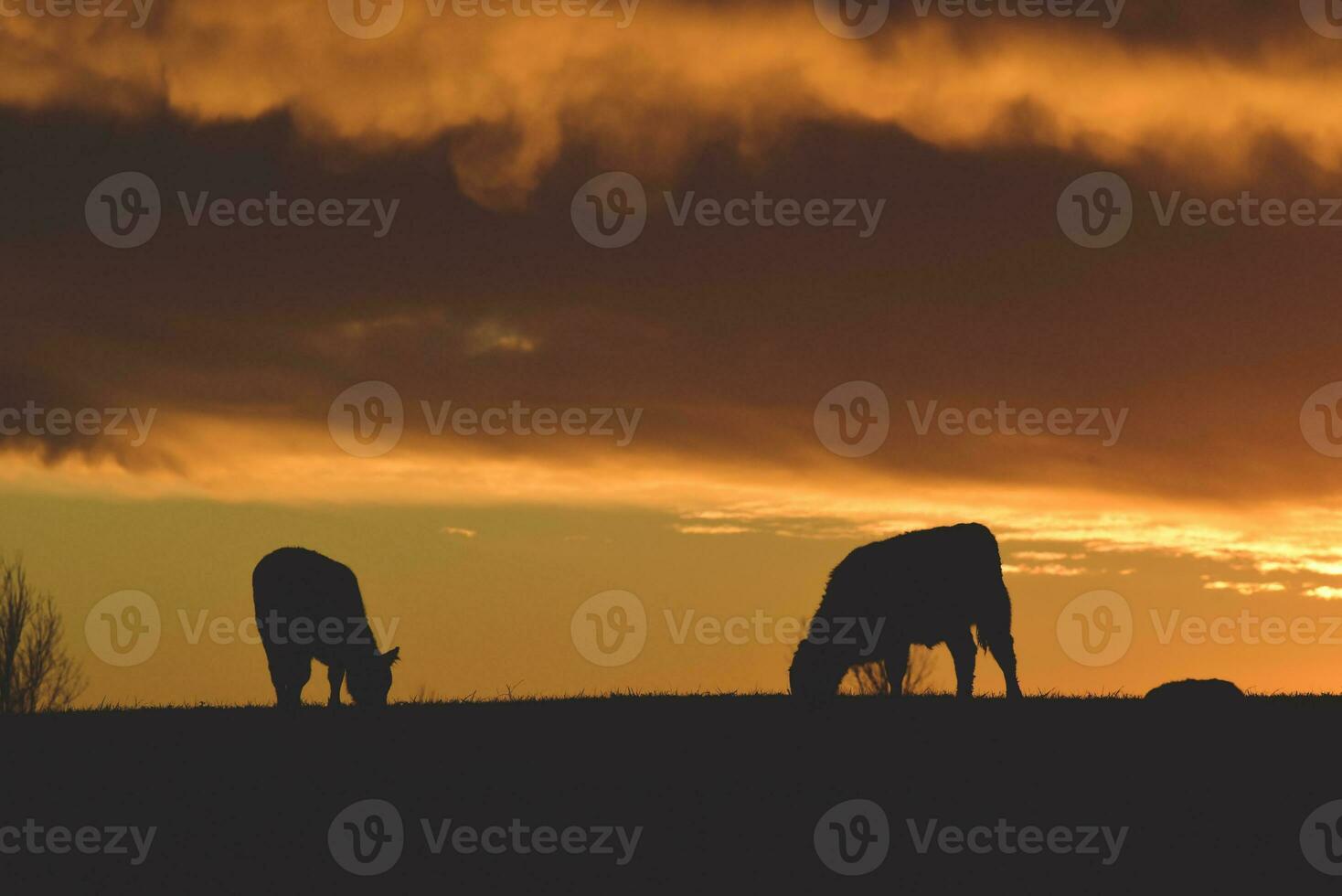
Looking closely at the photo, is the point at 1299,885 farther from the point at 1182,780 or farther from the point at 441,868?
the point at 441,868

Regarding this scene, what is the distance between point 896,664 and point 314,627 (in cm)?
1144

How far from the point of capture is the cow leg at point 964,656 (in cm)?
2661

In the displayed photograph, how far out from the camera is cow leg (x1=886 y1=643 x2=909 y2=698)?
2638 cm

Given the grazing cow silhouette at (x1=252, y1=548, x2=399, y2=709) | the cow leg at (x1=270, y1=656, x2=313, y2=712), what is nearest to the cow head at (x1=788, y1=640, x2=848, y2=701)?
the grazing cow silhouette at (x1=252, y1=548, x2=399, y2=709)

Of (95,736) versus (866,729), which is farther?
(95,736)

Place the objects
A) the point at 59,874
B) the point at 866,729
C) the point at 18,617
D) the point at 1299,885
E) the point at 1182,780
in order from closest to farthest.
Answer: the point at 1299,885
the point at 59,874
the point at 1182,780
the point at 866,729
the point at 18,617

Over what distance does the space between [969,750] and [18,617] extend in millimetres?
43986

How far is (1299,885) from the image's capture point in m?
15.1

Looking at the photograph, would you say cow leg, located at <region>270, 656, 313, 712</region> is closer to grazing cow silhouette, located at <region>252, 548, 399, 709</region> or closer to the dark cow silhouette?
grazing cow silhouette, located at <region>252, 548, 399, 709</region>

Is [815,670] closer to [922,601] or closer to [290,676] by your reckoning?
[922,601]

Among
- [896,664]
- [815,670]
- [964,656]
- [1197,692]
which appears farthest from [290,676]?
[1197,692]

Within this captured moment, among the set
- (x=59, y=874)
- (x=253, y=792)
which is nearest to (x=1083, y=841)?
(x=253, y=792)

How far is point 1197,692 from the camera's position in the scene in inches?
916

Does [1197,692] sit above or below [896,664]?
below
